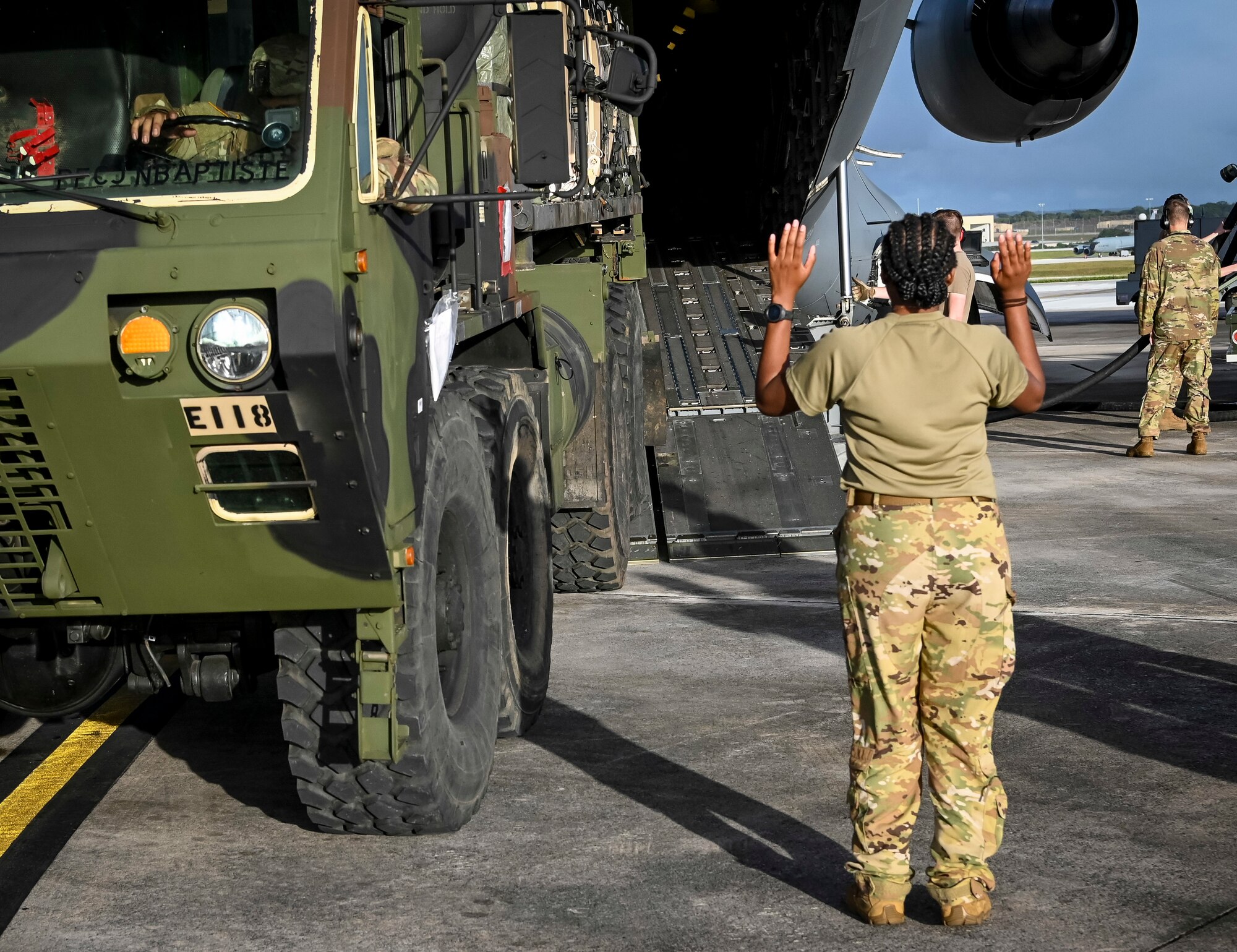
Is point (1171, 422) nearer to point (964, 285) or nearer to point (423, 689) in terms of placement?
point (964, 285)

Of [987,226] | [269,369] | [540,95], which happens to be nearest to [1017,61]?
[540,95]

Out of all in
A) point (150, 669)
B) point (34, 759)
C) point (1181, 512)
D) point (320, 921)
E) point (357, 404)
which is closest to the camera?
point (357, 404)

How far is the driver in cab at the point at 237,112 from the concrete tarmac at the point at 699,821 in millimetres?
1982

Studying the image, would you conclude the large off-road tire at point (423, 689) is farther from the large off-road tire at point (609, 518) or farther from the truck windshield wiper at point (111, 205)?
the large off-road tire at point (609, 518)

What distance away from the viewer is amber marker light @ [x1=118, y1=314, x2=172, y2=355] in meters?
3.48

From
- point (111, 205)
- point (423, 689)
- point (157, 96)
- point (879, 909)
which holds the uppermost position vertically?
point (157, 96)

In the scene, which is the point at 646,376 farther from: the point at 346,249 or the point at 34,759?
the point at 346,249

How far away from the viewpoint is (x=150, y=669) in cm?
452

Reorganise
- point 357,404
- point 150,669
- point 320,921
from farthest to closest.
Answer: point 150,669 < point 320,921 < point 357,404

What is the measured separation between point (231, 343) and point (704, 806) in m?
2.18

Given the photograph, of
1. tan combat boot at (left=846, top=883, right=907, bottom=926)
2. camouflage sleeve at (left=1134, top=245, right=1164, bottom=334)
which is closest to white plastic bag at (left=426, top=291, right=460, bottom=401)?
tan combat boot at (left=846, top=883, right=907, bottom=926)

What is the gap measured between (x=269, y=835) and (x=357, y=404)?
1.67 metres

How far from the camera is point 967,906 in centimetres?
376

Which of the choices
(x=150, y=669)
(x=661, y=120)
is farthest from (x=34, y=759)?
(x=661, y=120)
